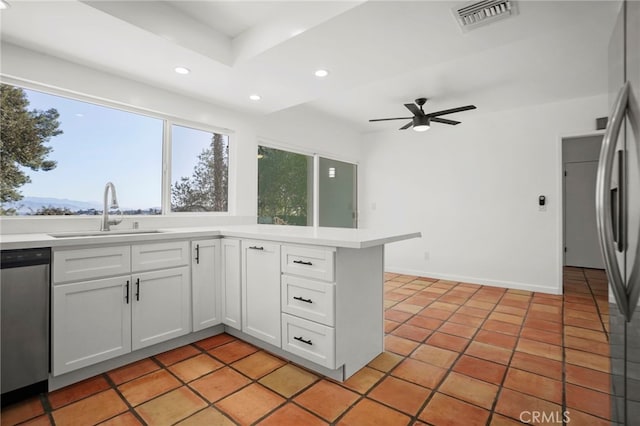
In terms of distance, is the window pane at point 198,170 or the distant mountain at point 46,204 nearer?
the distant mountain at point 46,204

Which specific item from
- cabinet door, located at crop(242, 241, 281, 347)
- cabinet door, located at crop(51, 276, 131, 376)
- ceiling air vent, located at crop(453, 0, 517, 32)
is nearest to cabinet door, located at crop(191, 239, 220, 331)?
cabinet door, located at crop(242, 241, 281, 347)

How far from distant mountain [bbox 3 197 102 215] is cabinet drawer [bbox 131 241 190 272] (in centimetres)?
86

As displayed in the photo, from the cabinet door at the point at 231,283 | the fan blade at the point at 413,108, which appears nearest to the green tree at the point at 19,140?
the cabinet door at the point at 231,283

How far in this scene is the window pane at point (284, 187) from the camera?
4.01 metres

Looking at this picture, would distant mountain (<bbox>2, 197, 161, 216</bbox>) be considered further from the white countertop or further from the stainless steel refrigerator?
the stainless steel refrigerator

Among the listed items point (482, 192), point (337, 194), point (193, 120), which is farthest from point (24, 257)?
point (482, 192)

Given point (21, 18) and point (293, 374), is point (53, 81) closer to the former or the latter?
point (21, 18)

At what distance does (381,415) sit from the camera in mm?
1628

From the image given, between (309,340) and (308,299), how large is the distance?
0.26m

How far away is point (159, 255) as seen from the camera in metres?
2.27

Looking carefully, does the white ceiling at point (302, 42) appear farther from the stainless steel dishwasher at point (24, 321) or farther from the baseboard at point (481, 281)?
the baseboard at point (481, 281)

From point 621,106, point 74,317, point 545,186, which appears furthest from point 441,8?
point 545,186

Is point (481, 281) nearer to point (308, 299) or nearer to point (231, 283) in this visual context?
point (308, 299)

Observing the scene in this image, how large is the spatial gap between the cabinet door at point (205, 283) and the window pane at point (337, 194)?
8.18 ft
